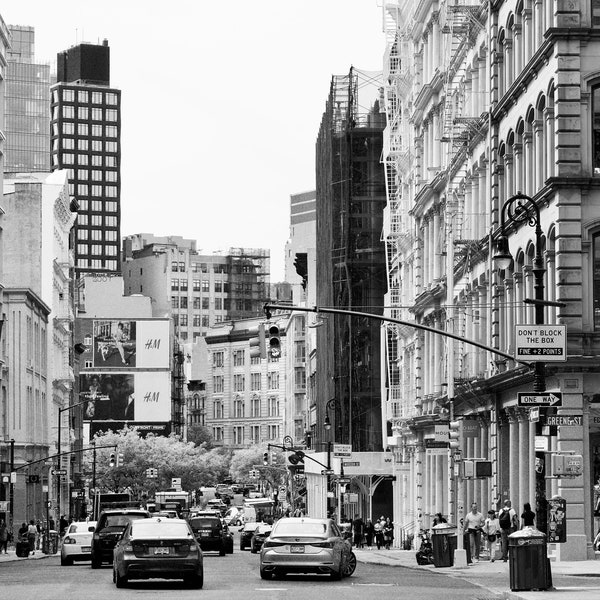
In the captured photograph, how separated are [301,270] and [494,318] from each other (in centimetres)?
11756

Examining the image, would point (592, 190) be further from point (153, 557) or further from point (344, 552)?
point (153, 557)

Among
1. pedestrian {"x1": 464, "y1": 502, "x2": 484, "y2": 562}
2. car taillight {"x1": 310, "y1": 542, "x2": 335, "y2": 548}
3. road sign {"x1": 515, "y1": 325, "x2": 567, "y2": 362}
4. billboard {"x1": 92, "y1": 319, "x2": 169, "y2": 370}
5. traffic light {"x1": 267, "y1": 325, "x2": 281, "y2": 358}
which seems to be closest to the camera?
road sign {"x1": 515, "y1": 325, "x2": 567, "y2": 362}

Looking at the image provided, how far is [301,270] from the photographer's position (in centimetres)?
16962

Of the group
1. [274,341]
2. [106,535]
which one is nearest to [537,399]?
[274,341]

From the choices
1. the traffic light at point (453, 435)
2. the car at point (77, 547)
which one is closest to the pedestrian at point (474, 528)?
the traffic light at point (453, 435)

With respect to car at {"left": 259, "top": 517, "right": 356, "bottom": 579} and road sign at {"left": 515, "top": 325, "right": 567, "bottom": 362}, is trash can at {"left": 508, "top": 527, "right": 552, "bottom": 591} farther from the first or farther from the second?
car at {"left": 259, "top": 517, "right": 356, "bottom": 579}

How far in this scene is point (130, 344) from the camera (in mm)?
178750

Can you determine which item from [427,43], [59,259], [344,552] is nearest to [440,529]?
[344,552]

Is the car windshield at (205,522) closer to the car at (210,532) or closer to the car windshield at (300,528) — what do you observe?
the car at (210,532)

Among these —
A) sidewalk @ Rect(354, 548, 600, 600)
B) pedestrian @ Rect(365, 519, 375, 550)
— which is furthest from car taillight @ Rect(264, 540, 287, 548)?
pedestrian @ Rect(365, 519, 375, 550)

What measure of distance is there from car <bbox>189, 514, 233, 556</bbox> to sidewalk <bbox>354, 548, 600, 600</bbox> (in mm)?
13054

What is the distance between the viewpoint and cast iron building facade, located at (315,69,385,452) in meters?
98.0

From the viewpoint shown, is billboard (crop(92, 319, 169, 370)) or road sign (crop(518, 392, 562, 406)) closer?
road sign (crop(518, 392, 562, 406))

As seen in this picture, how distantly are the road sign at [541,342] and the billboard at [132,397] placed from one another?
145568 millimetres
